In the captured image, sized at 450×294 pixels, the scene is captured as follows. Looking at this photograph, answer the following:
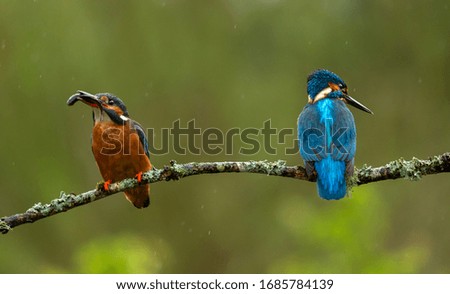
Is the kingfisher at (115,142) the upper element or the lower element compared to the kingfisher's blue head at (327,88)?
lower

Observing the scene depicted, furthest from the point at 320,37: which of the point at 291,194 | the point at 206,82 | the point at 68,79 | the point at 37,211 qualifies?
the point at 37,211

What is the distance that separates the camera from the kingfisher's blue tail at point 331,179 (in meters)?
5.45

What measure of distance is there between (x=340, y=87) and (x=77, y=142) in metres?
3.51

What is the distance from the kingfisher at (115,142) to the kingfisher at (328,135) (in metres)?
1.23

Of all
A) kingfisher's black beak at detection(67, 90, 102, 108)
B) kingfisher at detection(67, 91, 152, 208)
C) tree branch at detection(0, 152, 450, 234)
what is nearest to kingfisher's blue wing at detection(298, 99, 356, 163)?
tree branch at detection(0, 152, 450, 234)

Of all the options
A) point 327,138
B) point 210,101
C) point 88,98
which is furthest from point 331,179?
point 210,101

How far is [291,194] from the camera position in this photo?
8328 millimetres

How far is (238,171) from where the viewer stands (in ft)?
17.1

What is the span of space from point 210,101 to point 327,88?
9.91 feet

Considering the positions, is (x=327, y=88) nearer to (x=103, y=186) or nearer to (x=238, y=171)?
(x=238, y=171)

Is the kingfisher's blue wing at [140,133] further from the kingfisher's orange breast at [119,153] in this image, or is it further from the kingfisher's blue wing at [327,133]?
the kingfisher's blue wing at [327,133]

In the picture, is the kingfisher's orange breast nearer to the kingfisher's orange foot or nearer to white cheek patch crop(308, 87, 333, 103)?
the kingfisher's orange foot

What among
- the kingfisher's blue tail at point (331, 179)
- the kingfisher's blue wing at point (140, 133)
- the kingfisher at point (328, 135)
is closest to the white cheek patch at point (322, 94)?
the kingfisher at point (328, 135)

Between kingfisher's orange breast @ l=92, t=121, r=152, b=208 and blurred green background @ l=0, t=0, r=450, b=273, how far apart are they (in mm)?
1074
